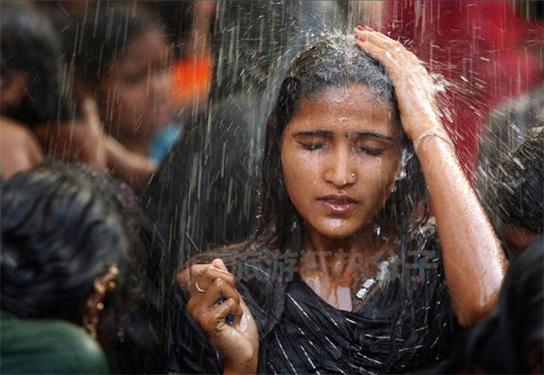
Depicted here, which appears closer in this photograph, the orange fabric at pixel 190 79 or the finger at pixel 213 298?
the finger at pixel 213 298

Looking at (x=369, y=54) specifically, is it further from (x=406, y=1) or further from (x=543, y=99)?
(x=543, y=99)

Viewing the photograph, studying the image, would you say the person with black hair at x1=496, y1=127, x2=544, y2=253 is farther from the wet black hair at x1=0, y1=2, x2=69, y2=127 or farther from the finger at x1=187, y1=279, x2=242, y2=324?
A: the wet black hair at x1=0, y1=2, x2=69, y2=127

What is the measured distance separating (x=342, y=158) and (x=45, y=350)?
1013mm

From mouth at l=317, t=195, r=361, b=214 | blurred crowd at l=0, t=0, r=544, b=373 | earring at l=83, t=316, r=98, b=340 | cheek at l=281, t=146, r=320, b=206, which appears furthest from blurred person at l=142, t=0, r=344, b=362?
earring at l=83, t=316, r=98, b=340

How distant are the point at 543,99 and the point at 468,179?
462 mm

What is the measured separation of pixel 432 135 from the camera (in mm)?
3143

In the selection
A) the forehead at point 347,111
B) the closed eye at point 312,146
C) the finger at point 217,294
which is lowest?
the finger at point 217,294

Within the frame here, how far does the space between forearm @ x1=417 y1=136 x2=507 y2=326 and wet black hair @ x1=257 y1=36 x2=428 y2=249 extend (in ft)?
0.23

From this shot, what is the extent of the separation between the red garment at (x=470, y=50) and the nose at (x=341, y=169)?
33cm

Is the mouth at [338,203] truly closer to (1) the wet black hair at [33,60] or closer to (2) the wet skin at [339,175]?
(2) the wet skin at [339,175]

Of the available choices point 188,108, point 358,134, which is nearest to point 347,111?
point 358,134

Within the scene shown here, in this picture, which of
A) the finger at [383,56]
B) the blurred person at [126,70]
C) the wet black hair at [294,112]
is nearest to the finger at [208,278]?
the wet black hair at [294,112]

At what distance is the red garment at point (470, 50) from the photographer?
3.27 meters

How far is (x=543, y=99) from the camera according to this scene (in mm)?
3414
